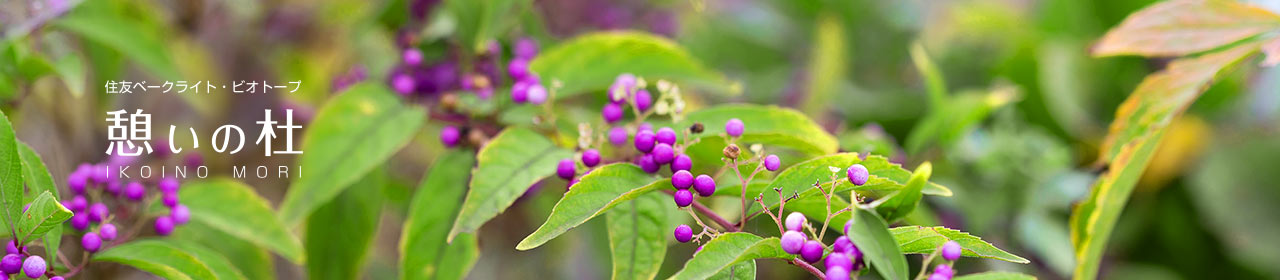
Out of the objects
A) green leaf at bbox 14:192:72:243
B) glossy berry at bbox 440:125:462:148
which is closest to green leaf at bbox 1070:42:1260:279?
glossy berry at bbox 440:125:462:148

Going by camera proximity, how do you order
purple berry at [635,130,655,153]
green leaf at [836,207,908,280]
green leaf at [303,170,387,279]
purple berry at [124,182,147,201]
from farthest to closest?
green leaf at [303,170,387,279]
purple berry at [124,182,147,201]
purple berry at [635,130,655,153]
green leaf at [836,207,908,280]

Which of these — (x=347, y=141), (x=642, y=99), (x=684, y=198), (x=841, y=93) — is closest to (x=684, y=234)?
(x=684, y=198)

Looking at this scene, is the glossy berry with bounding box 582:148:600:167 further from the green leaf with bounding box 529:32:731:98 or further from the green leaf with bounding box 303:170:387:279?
the green leaf with bounding box 303:170:387:279

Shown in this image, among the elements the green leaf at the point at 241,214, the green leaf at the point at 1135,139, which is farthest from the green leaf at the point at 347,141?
the green leaf at the point at 1135,139

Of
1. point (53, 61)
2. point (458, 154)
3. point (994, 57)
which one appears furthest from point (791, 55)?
point (53, 61)

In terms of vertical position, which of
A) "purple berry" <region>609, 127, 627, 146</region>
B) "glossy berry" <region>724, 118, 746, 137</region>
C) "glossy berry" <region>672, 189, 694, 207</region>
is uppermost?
"glossy berry" <region>724, 118, 746, 137</region>

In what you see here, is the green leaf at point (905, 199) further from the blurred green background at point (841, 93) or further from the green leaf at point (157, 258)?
the green leaf at point (157, 258)

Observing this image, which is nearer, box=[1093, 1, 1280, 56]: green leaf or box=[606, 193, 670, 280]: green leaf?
box=[606, 193, 670, 280]: green leaf

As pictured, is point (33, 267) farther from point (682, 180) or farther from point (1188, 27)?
point (1188, 27)
